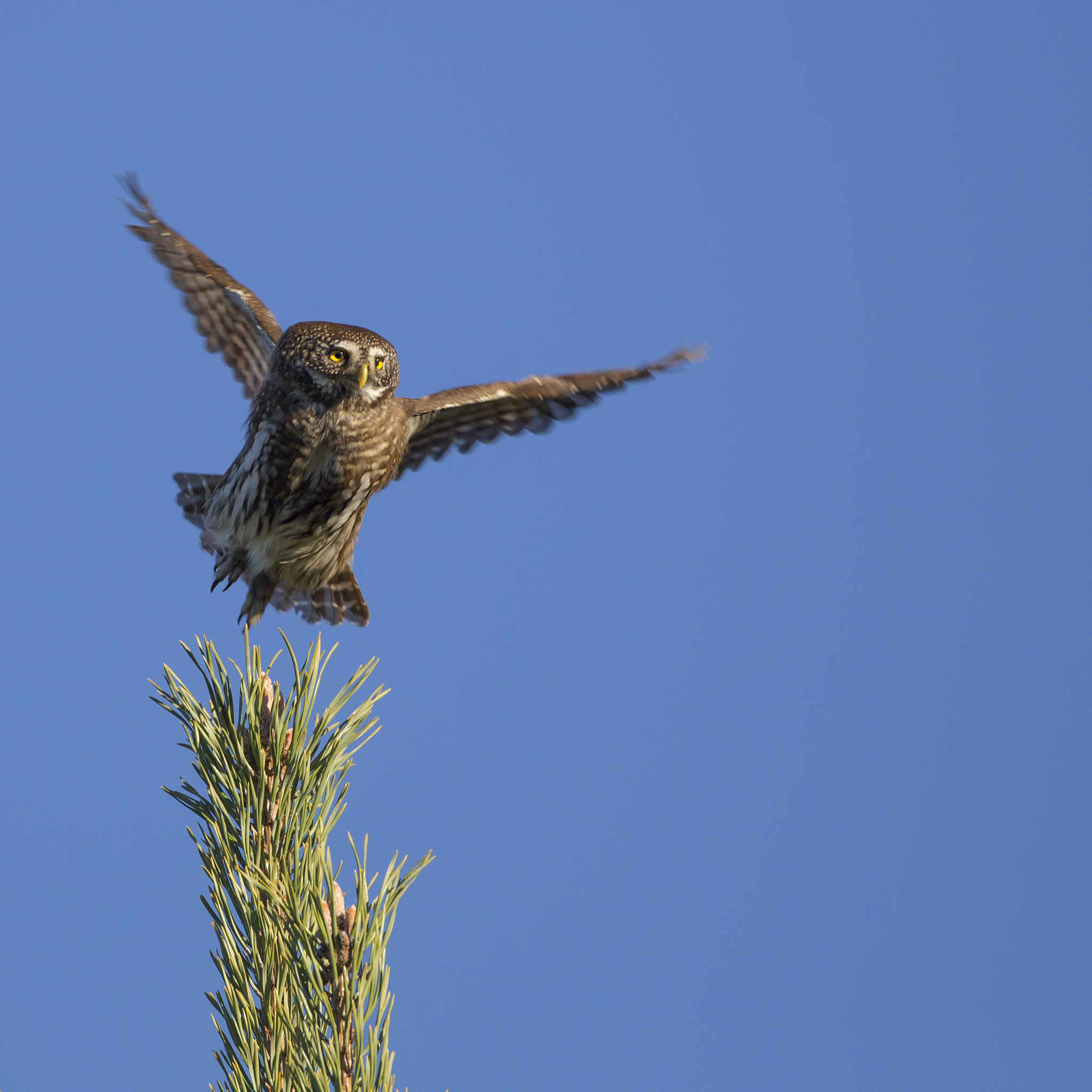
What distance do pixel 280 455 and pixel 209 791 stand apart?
3091mm

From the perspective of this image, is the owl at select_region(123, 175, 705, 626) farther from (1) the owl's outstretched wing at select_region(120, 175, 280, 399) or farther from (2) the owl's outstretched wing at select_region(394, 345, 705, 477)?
(1) the owl's outstretched wing at select_region(120, 175, 280, 399)

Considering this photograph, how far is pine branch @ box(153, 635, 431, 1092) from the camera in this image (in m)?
2.56

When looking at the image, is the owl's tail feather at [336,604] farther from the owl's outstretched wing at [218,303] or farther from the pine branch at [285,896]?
the pine branch at [285,896]

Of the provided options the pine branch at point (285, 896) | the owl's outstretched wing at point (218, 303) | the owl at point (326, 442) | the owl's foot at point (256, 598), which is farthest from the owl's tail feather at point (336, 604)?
the pine branch at point (285, 896)

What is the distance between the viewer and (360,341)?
5.81m

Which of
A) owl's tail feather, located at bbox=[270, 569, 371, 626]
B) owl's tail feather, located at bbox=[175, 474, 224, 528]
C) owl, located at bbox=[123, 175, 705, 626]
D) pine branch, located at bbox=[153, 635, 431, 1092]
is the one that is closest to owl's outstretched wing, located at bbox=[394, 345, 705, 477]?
owl, located at bbox=[123, 175, 705, 626]

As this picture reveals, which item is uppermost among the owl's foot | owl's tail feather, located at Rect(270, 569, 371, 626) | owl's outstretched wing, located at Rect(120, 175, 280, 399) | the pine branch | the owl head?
owl's outstretched wing, located at Rect(120, 175, 280, 399)

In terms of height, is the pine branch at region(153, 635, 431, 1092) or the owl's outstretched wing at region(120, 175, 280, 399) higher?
the owl's outstretched wing at region(120, 175, 280, 399)

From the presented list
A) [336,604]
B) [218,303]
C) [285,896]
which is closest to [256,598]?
[336,604]

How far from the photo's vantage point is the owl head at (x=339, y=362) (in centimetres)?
577

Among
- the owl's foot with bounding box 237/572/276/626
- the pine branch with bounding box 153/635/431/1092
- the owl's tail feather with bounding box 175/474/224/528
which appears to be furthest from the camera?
the owl's tail feather with bounding box 175/474/224/528

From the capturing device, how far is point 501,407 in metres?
6.68

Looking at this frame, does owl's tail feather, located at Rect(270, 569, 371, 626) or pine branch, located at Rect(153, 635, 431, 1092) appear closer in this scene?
pine branch, located at Rect(153, 635, 431, 1092)

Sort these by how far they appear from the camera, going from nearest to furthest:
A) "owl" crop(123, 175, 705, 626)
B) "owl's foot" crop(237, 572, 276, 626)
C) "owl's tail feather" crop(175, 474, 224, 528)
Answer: "owl" crop(123, 175, 705, 626), "owl's foot" crop(237, 572, 276, 626), "owl's tail feather" crop(175, 474, 224, 528)
